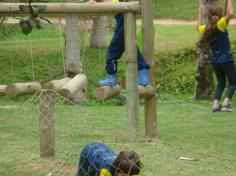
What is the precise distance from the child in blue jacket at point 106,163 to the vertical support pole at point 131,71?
6.66ft

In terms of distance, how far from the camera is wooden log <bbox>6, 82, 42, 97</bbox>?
253 inches

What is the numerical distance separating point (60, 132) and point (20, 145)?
2.22 ft

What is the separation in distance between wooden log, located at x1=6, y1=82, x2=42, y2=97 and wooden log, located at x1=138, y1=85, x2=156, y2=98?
1.18m

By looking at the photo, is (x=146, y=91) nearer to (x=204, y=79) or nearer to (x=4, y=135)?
(x=4, y=135)

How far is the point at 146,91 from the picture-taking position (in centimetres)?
728

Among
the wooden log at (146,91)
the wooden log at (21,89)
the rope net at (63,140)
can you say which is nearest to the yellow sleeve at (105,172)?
the rope net at (63,140)

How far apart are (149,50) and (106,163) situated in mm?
2701

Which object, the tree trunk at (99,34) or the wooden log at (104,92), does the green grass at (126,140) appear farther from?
the tree trunk at (99,34)

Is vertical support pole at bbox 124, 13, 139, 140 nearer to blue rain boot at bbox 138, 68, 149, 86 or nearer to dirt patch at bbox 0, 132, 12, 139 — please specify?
blue rain boot at bbox 138, 68, 149, 86

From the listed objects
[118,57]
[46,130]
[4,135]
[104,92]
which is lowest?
[4,135]

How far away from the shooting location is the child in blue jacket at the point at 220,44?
8.62m

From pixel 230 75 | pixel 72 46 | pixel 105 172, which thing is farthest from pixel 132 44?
pixel 72 46

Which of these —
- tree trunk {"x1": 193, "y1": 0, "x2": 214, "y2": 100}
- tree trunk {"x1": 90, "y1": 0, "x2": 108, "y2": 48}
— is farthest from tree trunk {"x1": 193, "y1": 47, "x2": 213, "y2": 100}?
tree trunk {"x1": 90, "y1": 0, "x2": 108, "y2": 48}

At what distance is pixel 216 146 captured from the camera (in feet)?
23.4
